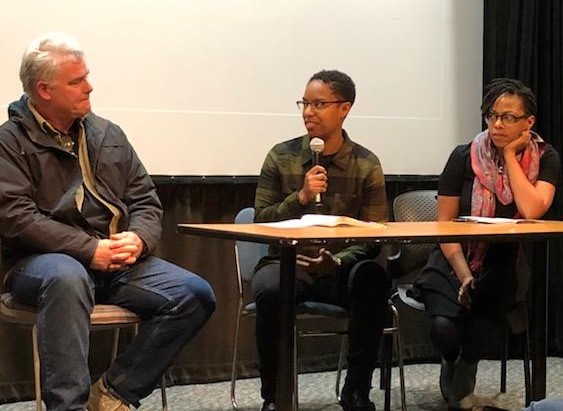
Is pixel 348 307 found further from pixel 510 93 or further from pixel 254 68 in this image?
pixel 254 68

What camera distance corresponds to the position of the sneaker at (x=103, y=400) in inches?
99.6

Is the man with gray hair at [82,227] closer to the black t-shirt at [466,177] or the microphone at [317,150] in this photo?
the microphone at [317,150]

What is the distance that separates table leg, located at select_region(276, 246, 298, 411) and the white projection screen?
130 centimetres

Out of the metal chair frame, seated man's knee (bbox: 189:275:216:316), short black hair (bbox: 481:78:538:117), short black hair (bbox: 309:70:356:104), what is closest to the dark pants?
Answer: seated man's knee (bbox: 189:275:216:316)

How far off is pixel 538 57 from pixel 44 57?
244 centimetres

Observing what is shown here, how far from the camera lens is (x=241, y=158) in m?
3.62

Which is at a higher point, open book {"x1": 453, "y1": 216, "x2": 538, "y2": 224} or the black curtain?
the black curtain

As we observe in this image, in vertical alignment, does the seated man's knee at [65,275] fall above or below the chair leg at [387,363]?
above

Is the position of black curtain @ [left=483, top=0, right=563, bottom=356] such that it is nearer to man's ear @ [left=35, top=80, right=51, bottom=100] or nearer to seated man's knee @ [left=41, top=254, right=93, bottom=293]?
man's ear @ [left=35, top=80, right=51, bottom=100]

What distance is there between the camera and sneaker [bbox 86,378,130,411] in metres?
2.53

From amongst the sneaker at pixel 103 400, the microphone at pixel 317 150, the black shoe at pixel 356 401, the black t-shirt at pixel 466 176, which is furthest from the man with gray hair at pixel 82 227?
the black t-shirt at pixel 466 176

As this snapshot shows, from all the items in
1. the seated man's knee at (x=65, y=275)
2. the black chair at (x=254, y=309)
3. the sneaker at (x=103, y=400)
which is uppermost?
the seated man's knee at (x=65, y=275)

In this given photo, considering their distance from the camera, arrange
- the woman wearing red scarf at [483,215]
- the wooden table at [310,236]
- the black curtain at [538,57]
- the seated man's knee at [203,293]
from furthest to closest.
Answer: the black curtain at [538,57], the woman wearing red scarf at [483,215], the seated man's knee at [203,293], the wooden table at [310,236]

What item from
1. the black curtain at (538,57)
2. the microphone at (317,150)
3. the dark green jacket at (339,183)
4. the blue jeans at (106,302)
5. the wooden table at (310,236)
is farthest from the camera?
the black curtain at (538,57)
